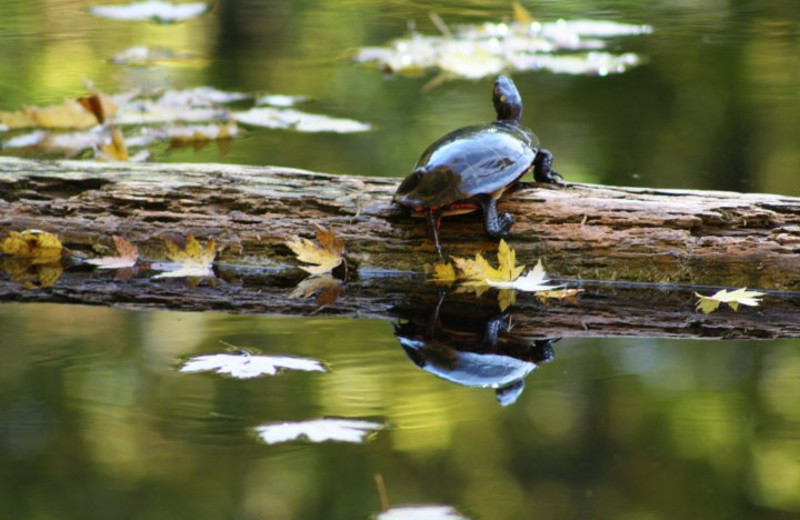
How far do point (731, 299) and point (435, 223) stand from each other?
0.80 m

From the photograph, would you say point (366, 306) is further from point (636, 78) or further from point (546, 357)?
point (636, 78)

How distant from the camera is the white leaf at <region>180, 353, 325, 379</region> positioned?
2195 millimetres

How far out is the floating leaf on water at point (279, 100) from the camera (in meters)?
5.54

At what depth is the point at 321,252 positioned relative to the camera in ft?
9.86

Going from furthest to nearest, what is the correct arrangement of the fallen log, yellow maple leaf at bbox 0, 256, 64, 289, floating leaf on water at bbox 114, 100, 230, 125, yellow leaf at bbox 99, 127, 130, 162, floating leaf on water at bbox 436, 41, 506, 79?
1. floating leaf on water at bbox 436, 41, 506, 79
2. floating leaf on water at bbox 114, 100, 230, 125
3. yellow leaf at bbox 99, 127, 130, 162
4. yellow maple leaf at bbox 0, 256, 64, 289
5. the fallen log

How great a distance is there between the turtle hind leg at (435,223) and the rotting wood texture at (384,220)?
0.03m

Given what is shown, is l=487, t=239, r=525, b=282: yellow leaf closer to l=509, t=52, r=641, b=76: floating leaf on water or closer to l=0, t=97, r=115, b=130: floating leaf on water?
l=0, t=97, r=115, b=130: floating leaf on water

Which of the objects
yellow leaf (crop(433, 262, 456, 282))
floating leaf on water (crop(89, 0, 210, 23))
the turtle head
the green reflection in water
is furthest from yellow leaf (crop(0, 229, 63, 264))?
floating leaf on water (crop(89, 0, 210, 23))

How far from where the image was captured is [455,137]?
300 centimetres

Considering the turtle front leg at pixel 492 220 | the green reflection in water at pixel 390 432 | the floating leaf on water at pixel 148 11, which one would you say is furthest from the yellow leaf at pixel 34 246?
the floating leaf on water at pixel 148 11

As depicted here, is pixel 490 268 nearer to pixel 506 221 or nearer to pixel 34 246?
pixel 506 221

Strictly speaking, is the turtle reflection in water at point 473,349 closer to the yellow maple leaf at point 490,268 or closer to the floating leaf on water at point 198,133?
the yellow maple leaf at point 490,268

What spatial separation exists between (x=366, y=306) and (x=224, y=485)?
1102 millimetres

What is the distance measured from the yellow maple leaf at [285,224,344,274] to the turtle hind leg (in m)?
0.27
